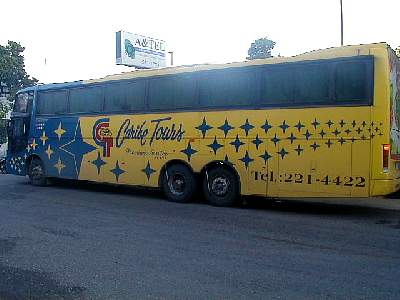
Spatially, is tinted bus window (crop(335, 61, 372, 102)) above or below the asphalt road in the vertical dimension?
above

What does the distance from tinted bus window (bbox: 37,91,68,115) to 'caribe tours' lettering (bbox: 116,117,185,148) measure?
259 centimetres

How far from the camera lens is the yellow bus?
9281 millimetres

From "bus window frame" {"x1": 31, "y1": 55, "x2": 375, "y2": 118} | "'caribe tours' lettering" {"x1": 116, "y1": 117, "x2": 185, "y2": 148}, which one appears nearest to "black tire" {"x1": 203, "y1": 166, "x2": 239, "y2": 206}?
"'caribe tours' lettering" {"x1": 116, "y1": 117, "x2": 185, "y2": 148}

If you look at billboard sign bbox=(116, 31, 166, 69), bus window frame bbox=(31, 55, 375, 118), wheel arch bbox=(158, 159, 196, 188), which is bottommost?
wheel arch bbox=(158, 159, 196, 188)

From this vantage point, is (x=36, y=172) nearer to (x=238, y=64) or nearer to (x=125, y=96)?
(x=125, y=96)

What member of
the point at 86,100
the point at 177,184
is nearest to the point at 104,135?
the point at 86,100

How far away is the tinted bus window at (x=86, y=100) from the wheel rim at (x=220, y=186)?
4.25 m

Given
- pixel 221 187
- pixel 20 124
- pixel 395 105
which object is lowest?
pixel 221 187

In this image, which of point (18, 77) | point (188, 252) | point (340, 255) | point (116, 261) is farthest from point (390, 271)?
point (18, 77)

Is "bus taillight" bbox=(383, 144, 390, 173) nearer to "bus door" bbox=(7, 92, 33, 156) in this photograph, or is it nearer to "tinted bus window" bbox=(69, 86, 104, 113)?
"tinted bus window" bbox=(69, 86, 104, 113)

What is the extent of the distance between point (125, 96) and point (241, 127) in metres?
3.73

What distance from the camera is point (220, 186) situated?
11297 millimetres

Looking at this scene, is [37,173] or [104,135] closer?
[104,135]

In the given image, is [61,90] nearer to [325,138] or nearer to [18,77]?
[325,138]
